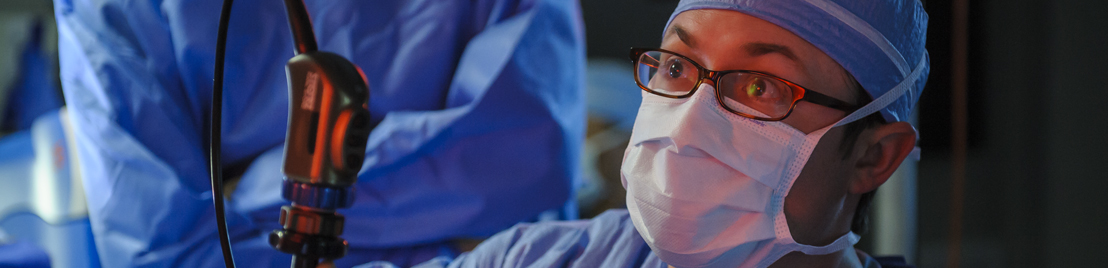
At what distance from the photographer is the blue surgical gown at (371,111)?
953 millimetres

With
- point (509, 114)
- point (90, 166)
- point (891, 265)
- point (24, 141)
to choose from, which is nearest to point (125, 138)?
point (90, 166)

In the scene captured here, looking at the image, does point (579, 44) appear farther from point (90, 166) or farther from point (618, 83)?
point (90, 166)

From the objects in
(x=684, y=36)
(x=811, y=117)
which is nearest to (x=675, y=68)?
(x=684, y=36)

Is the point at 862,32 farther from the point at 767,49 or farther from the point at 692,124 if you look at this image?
the point at 692,124

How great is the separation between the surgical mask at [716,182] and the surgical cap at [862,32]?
0.07 metres

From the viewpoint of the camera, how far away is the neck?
2.45 feet

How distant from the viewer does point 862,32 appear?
0.69 meters

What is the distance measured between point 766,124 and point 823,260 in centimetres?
20

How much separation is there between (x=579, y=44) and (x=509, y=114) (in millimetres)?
212

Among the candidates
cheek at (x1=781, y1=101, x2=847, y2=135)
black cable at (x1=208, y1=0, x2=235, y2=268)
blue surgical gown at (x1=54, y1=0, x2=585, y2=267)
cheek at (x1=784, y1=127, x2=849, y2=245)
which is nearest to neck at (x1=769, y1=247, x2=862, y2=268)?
cheek at (x1=784, y1=127, x2=849, y2=245)

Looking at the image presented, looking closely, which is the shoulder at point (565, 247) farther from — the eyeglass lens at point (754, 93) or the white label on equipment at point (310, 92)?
the white label on equipment at point (310, 92)

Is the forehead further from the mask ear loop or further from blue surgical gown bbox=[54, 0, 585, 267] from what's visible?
blue surgical gown bbox=[54, 0, 585, 267]

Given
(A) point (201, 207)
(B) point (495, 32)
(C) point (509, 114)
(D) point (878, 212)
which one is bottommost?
(D) point (878, 212)

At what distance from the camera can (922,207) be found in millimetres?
1271
